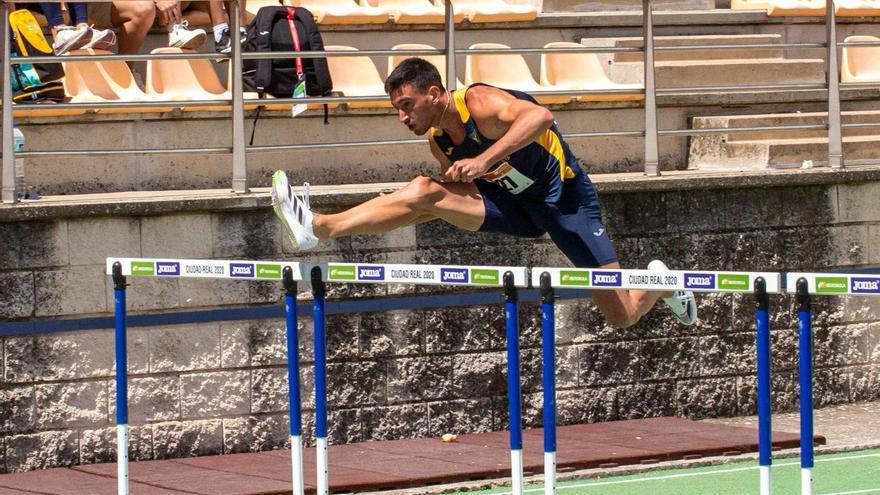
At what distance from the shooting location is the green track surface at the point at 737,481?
1018cm

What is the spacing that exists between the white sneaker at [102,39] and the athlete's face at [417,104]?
395 centimetres

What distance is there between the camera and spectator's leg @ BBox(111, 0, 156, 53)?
12352 mm

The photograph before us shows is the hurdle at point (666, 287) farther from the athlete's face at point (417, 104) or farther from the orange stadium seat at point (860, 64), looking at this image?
the orange stadium seat at point (860, 64)

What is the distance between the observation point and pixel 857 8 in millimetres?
15750

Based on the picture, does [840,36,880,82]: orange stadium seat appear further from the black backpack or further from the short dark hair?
the short dark hair

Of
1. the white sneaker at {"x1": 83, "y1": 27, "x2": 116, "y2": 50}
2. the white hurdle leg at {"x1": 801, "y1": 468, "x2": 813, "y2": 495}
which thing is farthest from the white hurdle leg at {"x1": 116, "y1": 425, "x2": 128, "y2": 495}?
the white sneaker at {"x1": 83, "y1": 27, "x2": 116, "y2": 50}

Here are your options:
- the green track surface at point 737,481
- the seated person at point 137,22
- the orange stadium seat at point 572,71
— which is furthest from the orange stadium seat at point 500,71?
the green track surface at point 737,481

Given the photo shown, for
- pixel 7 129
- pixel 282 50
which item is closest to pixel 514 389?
pixel 7 129

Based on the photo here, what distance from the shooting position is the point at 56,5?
39.5 ft

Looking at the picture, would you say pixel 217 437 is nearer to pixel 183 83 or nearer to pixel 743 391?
pixel 183 83

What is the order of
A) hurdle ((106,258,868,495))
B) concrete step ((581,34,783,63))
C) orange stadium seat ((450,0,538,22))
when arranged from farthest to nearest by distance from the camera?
1. concrete step ((581,34,783,63))
2. orange stadium seat ((450,0,538,22))
3. hurdle ((106,258,868,495))

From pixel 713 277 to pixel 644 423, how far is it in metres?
5.39

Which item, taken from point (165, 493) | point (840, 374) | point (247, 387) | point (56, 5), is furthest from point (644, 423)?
point (56, 5)

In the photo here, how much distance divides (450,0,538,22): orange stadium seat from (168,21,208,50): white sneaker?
2.54 m
